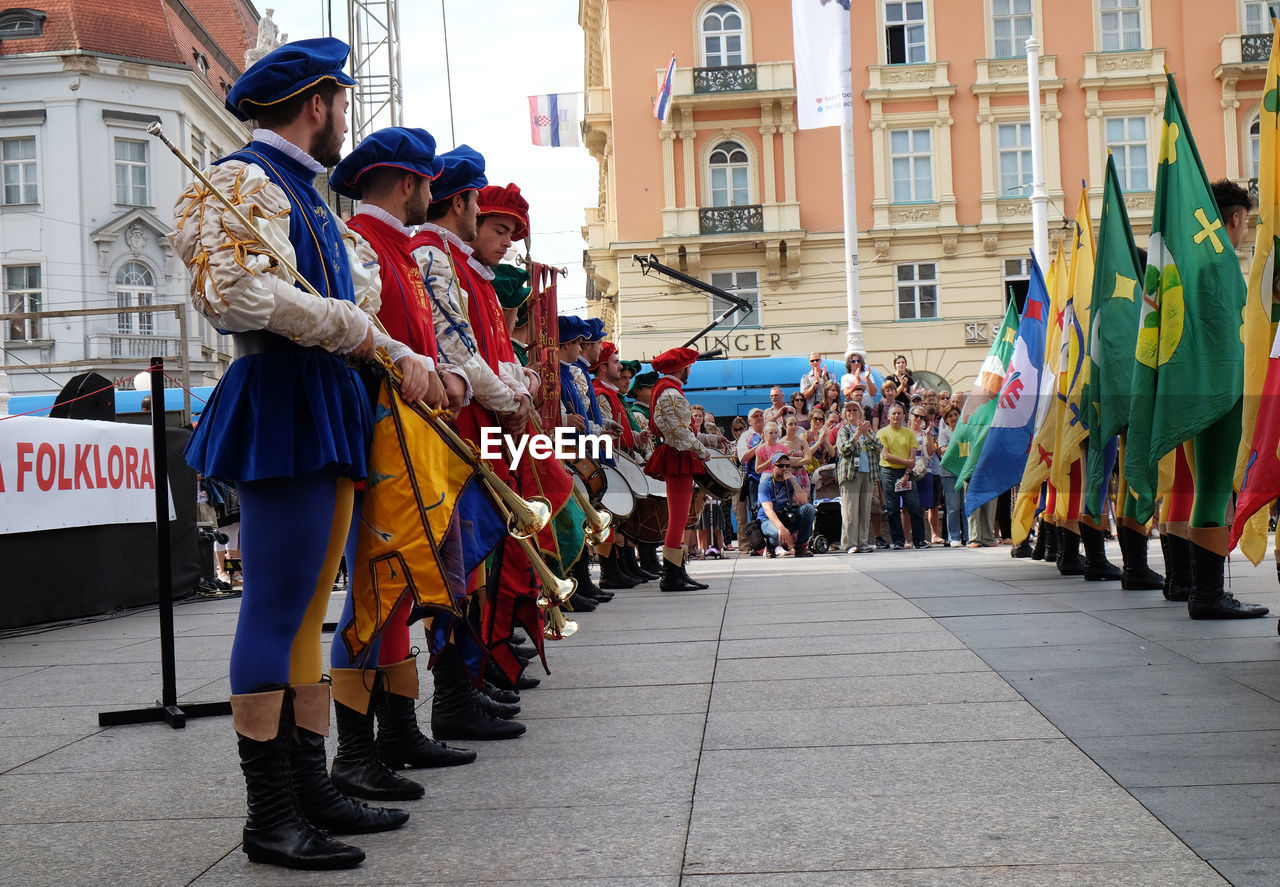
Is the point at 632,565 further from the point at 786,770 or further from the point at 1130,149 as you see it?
the point at 1130,149

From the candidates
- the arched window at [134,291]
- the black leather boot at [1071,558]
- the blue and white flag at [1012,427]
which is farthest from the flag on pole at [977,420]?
the arched window at [134,291]

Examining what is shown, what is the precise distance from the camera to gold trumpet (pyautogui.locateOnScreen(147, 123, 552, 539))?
3314 millimetres

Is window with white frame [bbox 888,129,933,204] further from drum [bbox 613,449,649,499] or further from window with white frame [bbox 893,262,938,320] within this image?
drum [bbox 613,449,649,499]

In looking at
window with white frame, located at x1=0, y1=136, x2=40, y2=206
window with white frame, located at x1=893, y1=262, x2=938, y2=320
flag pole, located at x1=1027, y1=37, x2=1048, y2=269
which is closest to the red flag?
flag pole, located at x1=1027, y1=37, x2=1048, y2=269

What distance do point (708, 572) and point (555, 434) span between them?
7.30 m

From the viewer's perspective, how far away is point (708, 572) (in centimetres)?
1348

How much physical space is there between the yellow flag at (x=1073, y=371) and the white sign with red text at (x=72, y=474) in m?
6.10

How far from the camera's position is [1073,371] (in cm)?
983

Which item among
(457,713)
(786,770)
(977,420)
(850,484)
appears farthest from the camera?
(850,484)

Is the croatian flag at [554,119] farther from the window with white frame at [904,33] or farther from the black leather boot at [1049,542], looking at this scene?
the black leather boot at [1049,542]

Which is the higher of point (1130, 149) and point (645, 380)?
point (1130, 149)

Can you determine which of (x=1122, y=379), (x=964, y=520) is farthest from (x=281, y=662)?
(x=964, y=520)

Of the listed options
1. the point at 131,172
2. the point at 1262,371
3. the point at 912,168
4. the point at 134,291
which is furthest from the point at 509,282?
the point at 131,172

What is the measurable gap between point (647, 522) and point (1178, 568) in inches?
200
